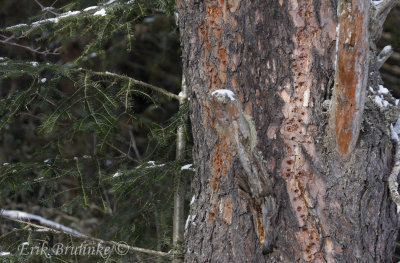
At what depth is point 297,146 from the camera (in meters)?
1.78

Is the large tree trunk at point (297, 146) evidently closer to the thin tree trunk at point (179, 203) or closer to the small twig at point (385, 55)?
the small twig at point (385, 55)

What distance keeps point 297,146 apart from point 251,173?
9.1 inches

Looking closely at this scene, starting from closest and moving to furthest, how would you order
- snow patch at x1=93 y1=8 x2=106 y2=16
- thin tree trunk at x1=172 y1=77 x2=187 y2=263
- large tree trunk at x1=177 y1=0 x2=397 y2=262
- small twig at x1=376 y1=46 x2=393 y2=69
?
large tree trunk at x1=177 y1=0 x2=397 y2=262 < small twig at x1=376 y1=46 x2=393 y2=69 < snow patch at x1=93 y1=8 x2=106 y2=16 < thin tree trunk at x1=172 y1=77 x2=187 y2=263

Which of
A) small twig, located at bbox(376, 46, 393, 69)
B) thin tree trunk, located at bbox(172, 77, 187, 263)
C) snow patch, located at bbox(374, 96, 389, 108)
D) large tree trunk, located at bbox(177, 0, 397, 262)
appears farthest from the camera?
thin tree trunk, located at bbox(172, 77, 187, 263)

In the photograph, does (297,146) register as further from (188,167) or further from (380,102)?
(188,167)

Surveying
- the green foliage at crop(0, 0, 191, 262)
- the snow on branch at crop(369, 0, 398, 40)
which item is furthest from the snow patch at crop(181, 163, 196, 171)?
the snow on branch at crop(369, 0, 398, 40)

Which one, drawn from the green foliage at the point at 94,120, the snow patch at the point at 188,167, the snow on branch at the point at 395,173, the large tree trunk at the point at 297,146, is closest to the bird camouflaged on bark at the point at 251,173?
the large tree trunk at the point at 297,146

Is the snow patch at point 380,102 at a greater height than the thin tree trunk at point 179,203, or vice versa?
the snow patch at point 380,102

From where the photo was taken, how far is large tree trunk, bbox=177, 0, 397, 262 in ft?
5.73

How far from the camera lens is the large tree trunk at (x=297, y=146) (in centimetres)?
175

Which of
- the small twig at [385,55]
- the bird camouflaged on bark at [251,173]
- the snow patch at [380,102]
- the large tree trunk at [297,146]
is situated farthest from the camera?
the small twig at [385,55]

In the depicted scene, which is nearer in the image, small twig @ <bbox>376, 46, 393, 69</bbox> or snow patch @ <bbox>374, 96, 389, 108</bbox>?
snow patch @ <bbox>374, 96, 389, 108</bbox>

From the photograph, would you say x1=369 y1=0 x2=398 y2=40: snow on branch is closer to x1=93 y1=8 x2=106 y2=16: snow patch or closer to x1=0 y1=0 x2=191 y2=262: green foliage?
x1=0 y1=0 x2=191 y2=262: green foliage

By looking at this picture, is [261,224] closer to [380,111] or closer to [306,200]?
[306,200]
